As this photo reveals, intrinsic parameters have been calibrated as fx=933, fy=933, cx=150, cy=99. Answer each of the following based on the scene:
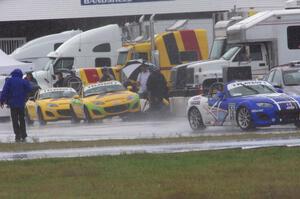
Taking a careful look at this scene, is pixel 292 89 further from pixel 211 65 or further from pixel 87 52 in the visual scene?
pixel 87 52

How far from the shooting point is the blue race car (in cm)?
2055

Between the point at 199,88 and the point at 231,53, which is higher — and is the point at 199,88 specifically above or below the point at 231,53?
below

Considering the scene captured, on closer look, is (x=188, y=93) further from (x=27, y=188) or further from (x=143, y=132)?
(x=27, y=188)

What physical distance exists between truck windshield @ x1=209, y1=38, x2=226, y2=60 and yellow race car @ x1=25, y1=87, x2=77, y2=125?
5287 mm

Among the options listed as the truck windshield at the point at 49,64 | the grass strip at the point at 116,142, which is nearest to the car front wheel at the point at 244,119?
the grass strip at the point at 116,142

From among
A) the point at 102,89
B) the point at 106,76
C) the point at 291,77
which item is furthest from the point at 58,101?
the point at 291,77

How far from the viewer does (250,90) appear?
2191 centimetres

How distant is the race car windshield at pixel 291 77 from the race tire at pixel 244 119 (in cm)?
384

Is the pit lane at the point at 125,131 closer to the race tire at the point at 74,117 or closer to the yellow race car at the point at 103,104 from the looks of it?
the yellow race car at the point at 103,104

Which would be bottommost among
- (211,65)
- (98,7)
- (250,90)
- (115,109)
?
(115,109)

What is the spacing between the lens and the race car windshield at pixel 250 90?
2178 cm

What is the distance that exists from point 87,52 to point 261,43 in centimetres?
1013

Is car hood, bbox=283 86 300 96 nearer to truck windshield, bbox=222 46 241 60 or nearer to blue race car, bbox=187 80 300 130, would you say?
blue race car, bbox=187 80 300 130

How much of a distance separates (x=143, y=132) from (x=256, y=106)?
2.77 metres
